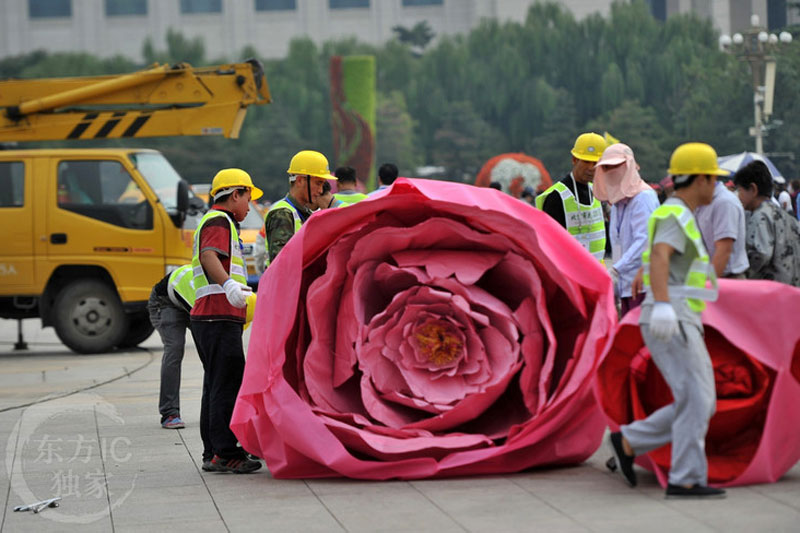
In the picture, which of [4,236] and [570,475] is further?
[4,236]

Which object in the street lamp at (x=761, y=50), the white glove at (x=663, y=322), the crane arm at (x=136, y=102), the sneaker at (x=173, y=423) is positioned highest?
the street lamp at (x=761, y=50)

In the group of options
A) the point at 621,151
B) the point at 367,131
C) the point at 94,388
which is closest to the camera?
the point at 621,151

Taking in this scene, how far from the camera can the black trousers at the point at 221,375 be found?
24.8ft

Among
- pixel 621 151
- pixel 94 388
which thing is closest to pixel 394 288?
pixel 621 151

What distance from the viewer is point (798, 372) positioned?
679 cm

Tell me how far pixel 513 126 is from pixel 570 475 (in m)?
67.6

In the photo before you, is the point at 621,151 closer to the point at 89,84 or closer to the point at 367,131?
the point at 89,84

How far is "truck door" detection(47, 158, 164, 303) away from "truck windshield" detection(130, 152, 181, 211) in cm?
20

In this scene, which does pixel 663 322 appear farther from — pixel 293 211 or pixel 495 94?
pixel 495 94

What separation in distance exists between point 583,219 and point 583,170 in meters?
0.32

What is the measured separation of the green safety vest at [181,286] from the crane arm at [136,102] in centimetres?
807

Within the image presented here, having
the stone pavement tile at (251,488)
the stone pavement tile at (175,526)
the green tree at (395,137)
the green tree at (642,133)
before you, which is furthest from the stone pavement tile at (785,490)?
the green tree at (395,137)

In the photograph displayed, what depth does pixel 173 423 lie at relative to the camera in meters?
9.52

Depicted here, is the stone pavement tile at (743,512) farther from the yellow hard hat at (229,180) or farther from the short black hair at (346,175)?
the short black hair at (346,175)
